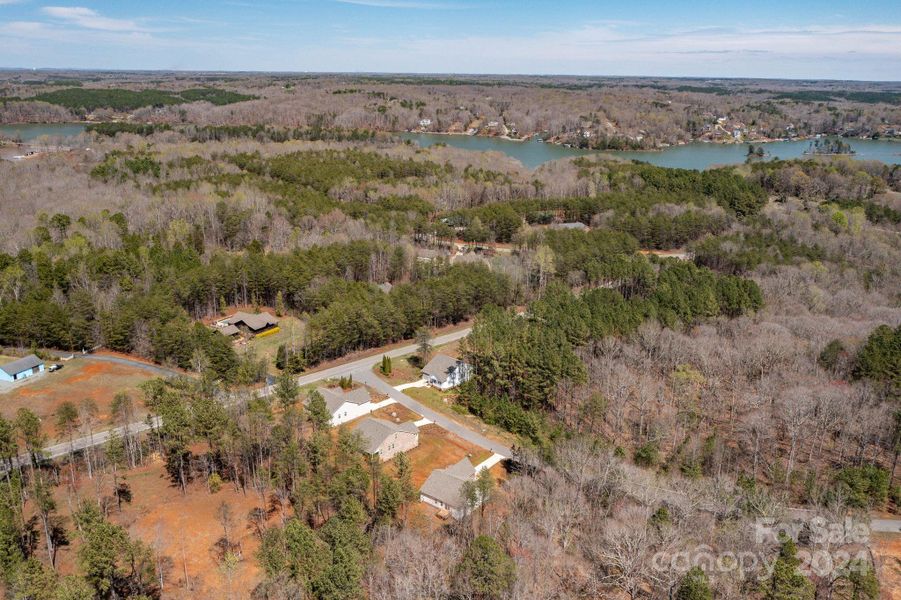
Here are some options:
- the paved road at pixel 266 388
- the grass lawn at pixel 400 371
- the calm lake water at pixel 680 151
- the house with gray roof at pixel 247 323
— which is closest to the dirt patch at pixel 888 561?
the paved road at pixel 266 388

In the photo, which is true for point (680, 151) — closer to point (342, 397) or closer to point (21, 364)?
point (342, 397)

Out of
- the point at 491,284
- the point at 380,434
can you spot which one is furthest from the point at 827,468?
the point at 491,284

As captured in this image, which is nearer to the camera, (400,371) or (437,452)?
(437,452)

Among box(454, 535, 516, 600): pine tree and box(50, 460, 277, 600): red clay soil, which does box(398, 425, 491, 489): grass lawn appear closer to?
box(50, 460, 277, 600): red clay soil

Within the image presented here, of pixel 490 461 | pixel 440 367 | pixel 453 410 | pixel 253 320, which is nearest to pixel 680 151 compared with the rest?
pixel 440 367

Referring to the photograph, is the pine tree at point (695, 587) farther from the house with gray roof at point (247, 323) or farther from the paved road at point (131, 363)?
the house with gray roof at point (247, 323)

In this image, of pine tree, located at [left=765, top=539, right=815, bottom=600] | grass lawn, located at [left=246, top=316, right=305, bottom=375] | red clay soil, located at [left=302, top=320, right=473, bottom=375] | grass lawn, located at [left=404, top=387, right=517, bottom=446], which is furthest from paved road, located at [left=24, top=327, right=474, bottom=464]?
pine tree, located at [left=765, top=539, right=815, bottom=600]
